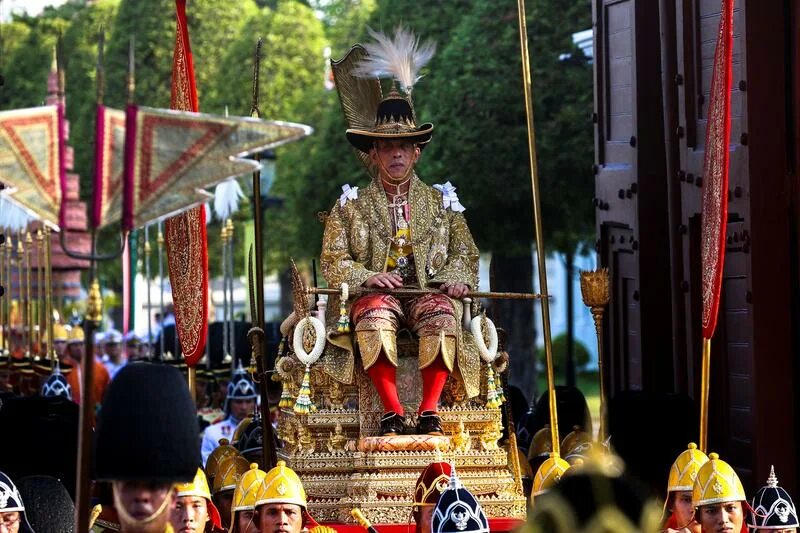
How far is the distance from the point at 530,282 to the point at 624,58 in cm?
1111

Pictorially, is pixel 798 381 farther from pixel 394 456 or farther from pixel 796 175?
pixel 394 456

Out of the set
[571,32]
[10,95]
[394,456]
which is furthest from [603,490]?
[10,95]

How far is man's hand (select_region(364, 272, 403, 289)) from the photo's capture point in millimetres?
12703

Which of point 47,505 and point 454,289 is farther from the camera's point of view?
point 454,289

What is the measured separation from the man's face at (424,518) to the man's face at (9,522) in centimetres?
211

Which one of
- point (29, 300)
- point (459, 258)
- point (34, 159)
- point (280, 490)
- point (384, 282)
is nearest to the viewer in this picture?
point (34, 159)

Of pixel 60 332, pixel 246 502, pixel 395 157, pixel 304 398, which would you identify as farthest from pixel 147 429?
pixel 60 332

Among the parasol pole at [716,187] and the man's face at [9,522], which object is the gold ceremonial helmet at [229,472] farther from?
the parasol pole at [716,187]

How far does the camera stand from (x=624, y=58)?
1695 cm

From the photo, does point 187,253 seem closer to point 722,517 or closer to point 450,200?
point 450,200

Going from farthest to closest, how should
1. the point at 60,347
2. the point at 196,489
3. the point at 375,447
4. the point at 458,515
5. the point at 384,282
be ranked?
the point at 60,347 → the point at 384,282 → the point at 375,447 → the point at 196,489 → the point at 458,515

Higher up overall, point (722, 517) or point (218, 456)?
point (218, 456)

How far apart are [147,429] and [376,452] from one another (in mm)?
5303

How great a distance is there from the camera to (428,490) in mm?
11234
